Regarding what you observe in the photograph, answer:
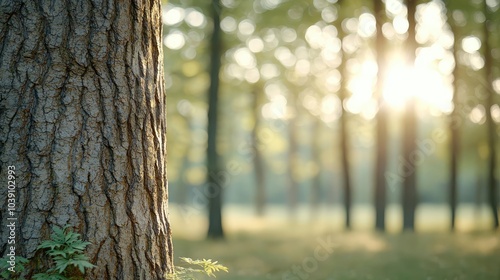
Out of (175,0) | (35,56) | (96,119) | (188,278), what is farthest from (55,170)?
(175,0)

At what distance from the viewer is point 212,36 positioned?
15516 mm

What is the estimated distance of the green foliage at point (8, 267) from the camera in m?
2.94

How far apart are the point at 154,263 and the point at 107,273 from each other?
334 mm

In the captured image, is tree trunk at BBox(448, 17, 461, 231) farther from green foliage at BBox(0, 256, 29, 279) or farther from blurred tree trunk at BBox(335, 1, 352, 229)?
green foliage at BBox(0, 256, 29, 279)

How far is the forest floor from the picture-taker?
8.74 m

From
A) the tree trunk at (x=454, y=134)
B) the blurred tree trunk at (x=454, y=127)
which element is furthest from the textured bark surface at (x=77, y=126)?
the tree trunk at (x=454, y=134)

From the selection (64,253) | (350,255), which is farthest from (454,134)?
(64,253)

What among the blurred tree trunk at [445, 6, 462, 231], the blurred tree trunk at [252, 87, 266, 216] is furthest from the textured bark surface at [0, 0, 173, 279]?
the blurred tree trunk at [252, 87, 266, 216]

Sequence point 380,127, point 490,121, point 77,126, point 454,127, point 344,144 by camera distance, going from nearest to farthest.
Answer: point 77,126, point 380,127, point 490,121, point 344,144, point 454,127

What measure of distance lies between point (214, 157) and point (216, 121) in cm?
115

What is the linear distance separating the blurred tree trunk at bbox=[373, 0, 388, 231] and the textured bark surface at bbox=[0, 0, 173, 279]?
1428 centimetres

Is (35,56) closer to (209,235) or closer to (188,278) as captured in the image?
(188,278)

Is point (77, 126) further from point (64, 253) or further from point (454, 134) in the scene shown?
point (454, 134)

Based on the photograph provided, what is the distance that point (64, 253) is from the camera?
2947 mm
